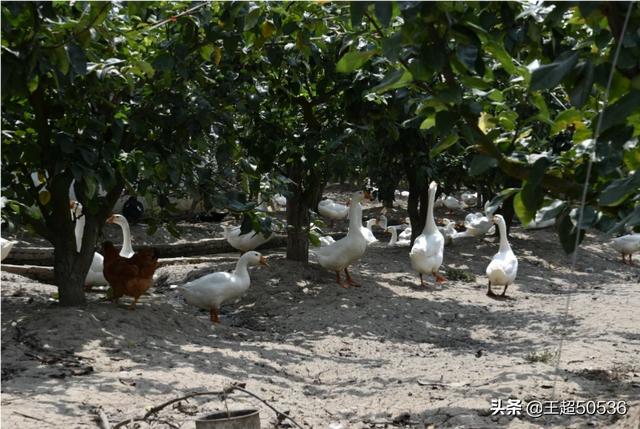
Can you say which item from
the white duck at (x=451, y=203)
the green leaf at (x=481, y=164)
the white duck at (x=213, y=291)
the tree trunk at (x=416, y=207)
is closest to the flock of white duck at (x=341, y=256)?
the white duck at (x=213, y=291)

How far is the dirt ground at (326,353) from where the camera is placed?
5477 mm

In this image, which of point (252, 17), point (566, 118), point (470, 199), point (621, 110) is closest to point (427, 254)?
point (252, 17)

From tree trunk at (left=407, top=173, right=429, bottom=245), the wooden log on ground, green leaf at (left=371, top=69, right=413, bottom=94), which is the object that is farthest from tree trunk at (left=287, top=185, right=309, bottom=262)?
green leaf at (left=371, top=69, right=413, bottom=94)

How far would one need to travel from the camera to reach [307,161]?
10000mm

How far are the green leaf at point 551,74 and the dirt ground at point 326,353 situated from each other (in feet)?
2.83

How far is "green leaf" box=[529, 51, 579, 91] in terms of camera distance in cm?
297

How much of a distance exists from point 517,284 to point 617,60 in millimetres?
10379

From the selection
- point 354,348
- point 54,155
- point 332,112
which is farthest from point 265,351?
point 332,112

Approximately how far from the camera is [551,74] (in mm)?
3002

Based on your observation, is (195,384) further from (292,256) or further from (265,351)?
(292,256)

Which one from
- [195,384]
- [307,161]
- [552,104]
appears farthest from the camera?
[552,104]

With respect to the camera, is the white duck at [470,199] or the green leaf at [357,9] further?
the white duck at [470,199]

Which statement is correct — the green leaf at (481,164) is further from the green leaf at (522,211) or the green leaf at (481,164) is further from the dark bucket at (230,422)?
the dark bucket at (230,422)

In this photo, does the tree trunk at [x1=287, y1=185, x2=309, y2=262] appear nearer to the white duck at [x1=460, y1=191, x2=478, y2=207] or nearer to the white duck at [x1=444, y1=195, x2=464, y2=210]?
the white duck at [x1=444, y1=195, x2=464, y2=210]
